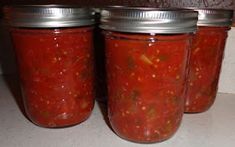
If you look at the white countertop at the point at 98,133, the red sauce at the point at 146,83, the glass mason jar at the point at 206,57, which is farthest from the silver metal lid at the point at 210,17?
the white countertop at the point at 98,133

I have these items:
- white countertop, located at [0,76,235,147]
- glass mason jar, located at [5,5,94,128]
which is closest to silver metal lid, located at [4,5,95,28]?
glass mason jar, located at [5,5,94,128]

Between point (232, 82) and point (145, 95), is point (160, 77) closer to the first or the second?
point (145, 95)

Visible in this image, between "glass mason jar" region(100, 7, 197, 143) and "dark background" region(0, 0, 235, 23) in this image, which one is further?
"dark background" region(0, 0, 235, 23)

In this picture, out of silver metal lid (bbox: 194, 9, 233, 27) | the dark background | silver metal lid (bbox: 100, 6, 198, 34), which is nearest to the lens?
silver metal lid (bbox: 100, 6, 198, 34)

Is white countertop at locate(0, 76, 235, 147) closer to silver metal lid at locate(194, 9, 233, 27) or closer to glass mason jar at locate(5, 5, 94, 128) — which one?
glass mason jar at locate(5, 5, 94, 128)

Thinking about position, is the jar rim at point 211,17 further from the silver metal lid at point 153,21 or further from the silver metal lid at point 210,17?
the silver metal lid at point 153,21

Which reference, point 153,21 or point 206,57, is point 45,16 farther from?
point 206,57

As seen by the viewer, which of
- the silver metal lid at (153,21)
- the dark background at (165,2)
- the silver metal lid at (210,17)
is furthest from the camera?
the dark background at (165,2)
